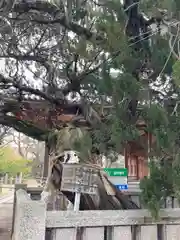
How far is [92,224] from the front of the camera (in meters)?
1.79

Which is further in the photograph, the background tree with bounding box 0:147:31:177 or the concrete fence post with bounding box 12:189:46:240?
the background tree with bounding box 0:147:31:177

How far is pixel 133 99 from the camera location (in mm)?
1798

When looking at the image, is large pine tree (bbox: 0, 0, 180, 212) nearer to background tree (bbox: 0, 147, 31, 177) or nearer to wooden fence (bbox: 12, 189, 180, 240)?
wooden fence (bbox: 12, 189, 180, 240)

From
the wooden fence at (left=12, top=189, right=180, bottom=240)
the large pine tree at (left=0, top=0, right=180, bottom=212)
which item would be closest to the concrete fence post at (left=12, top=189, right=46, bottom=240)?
the wooden fence at (left=12, top=189, right=180, bottom=240)

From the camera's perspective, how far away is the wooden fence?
1657 millimetres

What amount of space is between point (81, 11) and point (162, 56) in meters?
0.90

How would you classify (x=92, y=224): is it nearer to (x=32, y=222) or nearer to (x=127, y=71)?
(x=32, y=222)

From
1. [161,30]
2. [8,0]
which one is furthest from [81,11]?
[161,30]

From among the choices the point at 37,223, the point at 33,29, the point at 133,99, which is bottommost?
the point at 37,223

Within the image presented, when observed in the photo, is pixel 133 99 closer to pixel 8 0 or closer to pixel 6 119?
pixel 8 0

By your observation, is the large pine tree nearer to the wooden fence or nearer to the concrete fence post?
the wooden fence

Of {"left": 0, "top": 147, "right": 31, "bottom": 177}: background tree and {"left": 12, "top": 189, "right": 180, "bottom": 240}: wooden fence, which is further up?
{"left": 0, "top": 147, "right": 31, "bottom": 177}: background tree

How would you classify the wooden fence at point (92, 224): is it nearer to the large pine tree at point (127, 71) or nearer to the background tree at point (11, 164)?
the large pine tree at point (127, 71)

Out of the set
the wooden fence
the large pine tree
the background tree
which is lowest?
the wooden fence
